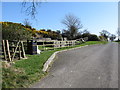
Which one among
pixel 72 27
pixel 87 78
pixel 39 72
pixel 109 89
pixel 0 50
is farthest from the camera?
pixel 72 27

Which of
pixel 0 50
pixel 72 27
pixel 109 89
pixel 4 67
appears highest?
pixel 72 27

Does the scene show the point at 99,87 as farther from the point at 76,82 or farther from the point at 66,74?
the point at 66,74

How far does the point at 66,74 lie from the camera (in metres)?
5.60

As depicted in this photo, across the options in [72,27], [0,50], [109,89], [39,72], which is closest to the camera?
[109,89]

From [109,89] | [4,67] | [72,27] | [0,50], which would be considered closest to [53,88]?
[109,89]

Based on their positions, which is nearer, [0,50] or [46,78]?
[46,78]

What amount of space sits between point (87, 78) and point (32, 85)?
2.06 m

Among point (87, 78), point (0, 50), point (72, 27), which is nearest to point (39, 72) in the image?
point (87, 78)

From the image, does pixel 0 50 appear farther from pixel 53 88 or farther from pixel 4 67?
pixel 53 88

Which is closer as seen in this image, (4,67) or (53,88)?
(53,88)

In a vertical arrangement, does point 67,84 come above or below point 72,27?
below

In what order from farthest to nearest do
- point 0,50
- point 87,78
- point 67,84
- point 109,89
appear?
point 0,50
point 87,78
point 67,84
point 109,89

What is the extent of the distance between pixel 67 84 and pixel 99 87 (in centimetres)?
103

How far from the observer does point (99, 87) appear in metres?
4.28
